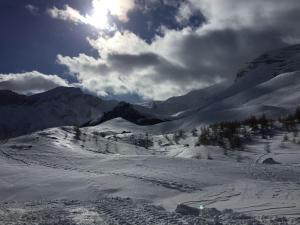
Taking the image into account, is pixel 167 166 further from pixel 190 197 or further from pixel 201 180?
pixel 190 197

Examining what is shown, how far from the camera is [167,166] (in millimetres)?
19781

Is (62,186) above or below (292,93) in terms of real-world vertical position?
below

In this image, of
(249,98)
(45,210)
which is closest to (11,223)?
(45,210)

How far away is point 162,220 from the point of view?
11.0m

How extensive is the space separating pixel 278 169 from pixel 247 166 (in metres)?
1.28

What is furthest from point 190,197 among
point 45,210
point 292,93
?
point 292,93

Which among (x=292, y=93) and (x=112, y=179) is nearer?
(x=112, y=179)

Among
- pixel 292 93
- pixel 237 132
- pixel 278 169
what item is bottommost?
pixel 278 169

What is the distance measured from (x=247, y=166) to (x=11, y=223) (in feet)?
37.8

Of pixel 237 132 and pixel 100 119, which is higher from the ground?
pixel 100 119

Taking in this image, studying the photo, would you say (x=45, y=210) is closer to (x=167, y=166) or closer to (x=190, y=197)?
(x=190, y=197)

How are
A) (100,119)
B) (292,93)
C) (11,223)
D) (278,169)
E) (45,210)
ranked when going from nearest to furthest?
1. (11,223)
2. (45,210)
3. (278,169)
4. (292,93)
5. (100,119)

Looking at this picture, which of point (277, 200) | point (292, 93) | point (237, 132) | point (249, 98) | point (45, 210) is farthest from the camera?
point (249, 98)

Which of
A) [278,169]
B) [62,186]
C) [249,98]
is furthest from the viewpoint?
[249,98]
